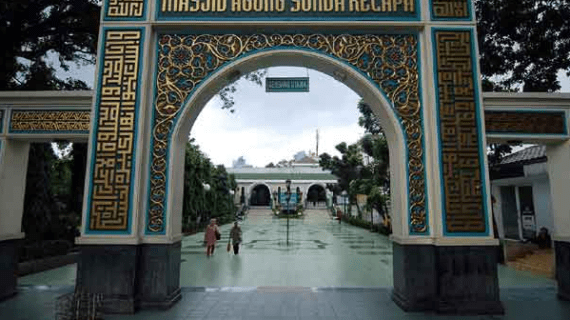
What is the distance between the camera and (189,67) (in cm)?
488

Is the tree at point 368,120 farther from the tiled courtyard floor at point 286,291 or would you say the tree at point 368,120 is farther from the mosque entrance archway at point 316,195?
the mosque entrance archway at point 316,195

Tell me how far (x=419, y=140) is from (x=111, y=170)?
13.9ft

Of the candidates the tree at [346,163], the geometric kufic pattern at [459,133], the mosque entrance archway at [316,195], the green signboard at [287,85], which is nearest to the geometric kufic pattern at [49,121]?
the green signboard at [287,85]

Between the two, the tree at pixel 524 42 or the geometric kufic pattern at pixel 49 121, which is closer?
the geometric kufic pattern at pixel 49 121

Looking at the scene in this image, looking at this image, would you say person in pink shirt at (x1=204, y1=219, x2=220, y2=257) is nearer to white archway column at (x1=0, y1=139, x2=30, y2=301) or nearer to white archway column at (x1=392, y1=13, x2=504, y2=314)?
white archway column at (x1=0, y1=139, x2=30, y2=301)

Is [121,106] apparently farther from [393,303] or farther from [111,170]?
[393,303]

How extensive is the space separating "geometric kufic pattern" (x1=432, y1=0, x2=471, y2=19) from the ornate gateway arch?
0.8 inches

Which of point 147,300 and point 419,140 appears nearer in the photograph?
point 147,300

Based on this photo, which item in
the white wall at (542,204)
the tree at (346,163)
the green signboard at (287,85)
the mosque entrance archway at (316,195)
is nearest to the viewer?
the green signboard at (287,85)

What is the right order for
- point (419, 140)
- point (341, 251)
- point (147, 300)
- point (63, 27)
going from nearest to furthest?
point (147, 300), point (419, 140), point (63, 27), point (341, 251)

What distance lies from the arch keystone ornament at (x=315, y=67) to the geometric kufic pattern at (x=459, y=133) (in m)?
0.01

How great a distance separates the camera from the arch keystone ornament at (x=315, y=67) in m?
4.39

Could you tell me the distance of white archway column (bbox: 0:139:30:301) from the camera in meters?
4.84

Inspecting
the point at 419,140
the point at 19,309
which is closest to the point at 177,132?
the point at 19,309
